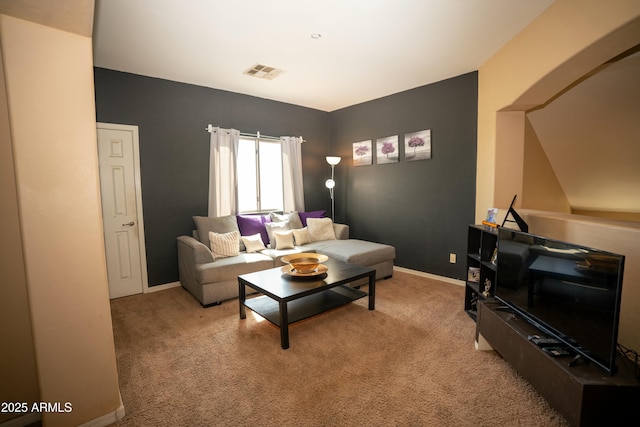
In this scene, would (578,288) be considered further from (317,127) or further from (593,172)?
(317,127)

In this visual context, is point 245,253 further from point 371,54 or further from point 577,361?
point 577,361

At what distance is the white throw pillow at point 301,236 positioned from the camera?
4.25 metres

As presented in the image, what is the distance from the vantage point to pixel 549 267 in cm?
172

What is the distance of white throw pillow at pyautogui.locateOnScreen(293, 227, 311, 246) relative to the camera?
4250mm

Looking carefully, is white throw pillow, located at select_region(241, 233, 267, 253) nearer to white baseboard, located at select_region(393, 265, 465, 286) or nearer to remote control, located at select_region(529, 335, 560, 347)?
white baseboard, located at select_region(393, 265, 465, 286)

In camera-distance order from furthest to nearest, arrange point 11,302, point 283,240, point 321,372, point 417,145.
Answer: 1. point 417,145
2. point 283,240
3. point 321,372
4. point 11,302


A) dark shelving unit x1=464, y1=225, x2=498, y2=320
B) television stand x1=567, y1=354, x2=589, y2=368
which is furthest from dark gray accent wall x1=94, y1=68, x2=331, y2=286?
television stand x1=567, y1=354, x2=589, y2=368

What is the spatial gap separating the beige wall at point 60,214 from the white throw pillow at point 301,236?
9.05 feet

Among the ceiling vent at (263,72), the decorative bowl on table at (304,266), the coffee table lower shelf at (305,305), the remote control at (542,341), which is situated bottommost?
the coffee table lower shelf at (305,305)

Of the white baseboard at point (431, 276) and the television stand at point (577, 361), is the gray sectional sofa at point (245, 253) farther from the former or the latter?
the television stand at point (577, 361)

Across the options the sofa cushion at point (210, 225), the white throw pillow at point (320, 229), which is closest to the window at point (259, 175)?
the sofa cushion at point (210, 225)

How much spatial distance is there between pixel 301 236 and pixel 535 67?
3.19 meters

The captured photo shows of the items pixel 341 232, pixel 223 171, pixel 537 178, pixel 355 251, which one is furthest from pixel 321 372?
pixel 537 178

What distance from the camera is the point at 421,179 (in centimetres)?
415
